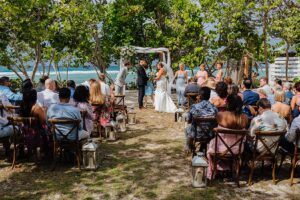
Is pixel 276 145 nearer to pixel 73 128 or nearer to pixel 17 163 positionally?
pixel 73 128

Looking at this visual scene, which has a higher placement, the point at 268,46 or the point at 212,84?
the point at 268,46

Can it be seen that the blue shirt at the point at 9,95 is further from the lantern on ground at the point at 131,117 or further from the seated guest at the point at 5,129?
the lantern on ground at the point at 131,117

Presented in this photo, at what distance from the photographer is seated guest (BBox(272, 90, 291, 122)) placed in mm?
7094

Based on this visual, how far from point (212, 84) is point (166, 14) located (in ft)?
37.7

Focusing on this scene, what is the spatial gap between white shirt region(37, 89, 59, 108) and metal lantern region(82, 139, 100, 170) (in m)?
1.97

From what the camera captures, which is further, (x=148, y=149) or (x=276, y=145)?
(x=148, y=149)

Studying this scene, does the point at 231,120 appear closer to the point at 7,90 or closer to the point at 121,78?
the point at 7,90

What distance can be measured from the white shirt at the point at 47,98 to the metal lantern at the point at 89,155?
6.45 ft

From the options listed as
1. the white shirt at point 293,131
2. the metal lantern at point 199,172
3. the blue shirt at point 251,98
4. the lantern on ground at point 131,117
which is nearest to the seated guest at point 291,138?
the white shirt at point 293,131

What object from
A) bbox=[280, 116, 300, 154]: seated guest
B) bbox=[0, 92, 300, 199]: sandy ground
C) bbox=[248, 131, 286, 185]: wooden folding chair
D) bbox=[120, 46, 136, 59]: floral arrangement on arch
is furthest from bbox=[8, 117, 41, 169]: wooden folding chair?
bbox=[120, 46, 136, 59]: floral arrangement on arch

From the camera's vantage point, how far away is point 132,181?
6051 millimetres

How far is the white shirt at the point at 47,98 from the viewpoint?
811cm

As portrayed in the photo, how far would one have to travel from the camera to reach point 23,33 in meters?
14.0

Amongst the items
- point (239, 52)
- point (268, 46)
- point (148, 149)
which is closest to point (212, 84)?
point (148, 149)
